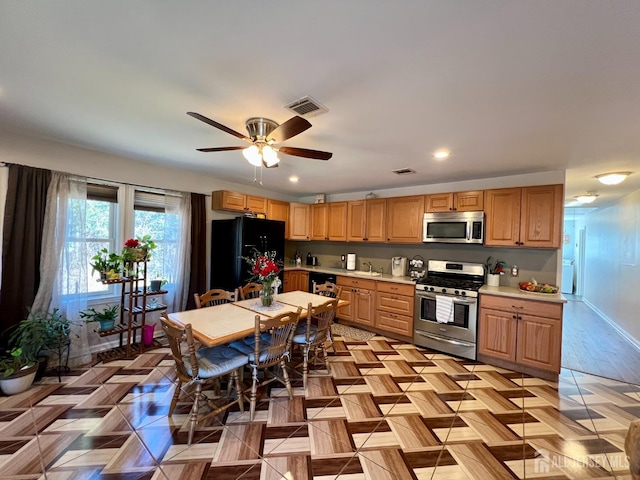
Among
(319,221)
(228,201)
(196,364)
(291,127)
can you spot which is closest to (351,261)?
(319,221)

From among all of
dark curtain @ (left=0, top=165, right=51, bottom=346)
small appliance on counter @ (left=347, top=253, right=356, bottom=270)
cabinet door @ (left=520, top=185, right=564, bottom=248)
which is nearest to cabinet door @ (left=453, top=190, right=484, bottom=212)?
cabinet door @ (left=520, top=185, right=564, bottom=248)

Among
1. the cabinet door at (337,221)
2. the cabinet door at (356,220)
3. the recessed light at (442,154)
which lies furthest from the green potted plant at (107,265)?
the recessed light at (442,154)

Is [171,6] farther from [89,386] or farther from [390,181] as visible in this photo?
[390,181]

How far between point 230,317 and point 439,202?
3386 mm

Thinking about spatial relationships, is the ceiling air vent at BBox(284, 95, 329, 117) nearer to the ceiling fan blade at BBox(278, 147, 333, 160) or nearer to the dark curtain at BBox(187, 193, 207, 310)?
the ceiling fan blade at BBox(278, 147, 333, 160)

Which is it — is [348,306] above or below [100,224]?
below

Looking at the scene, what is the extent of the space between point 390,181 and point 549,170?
2021 mm

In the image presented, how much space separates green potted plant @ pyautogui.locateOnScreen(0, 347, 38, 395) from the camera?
2389mm

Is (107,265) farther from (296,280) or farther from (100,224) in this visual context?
(296,280)

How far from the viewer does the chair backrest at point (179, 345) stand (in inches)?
75.9

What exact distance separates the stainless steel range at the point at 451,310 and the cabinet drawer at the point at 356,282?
29.9 inches

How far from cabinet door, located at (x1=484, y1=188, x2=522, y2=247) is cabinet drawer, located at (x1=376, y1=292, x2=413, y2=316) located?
139 cm

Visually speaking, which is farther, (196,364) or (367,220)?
(367,220)

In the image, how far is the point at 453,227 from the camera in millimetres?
3959
